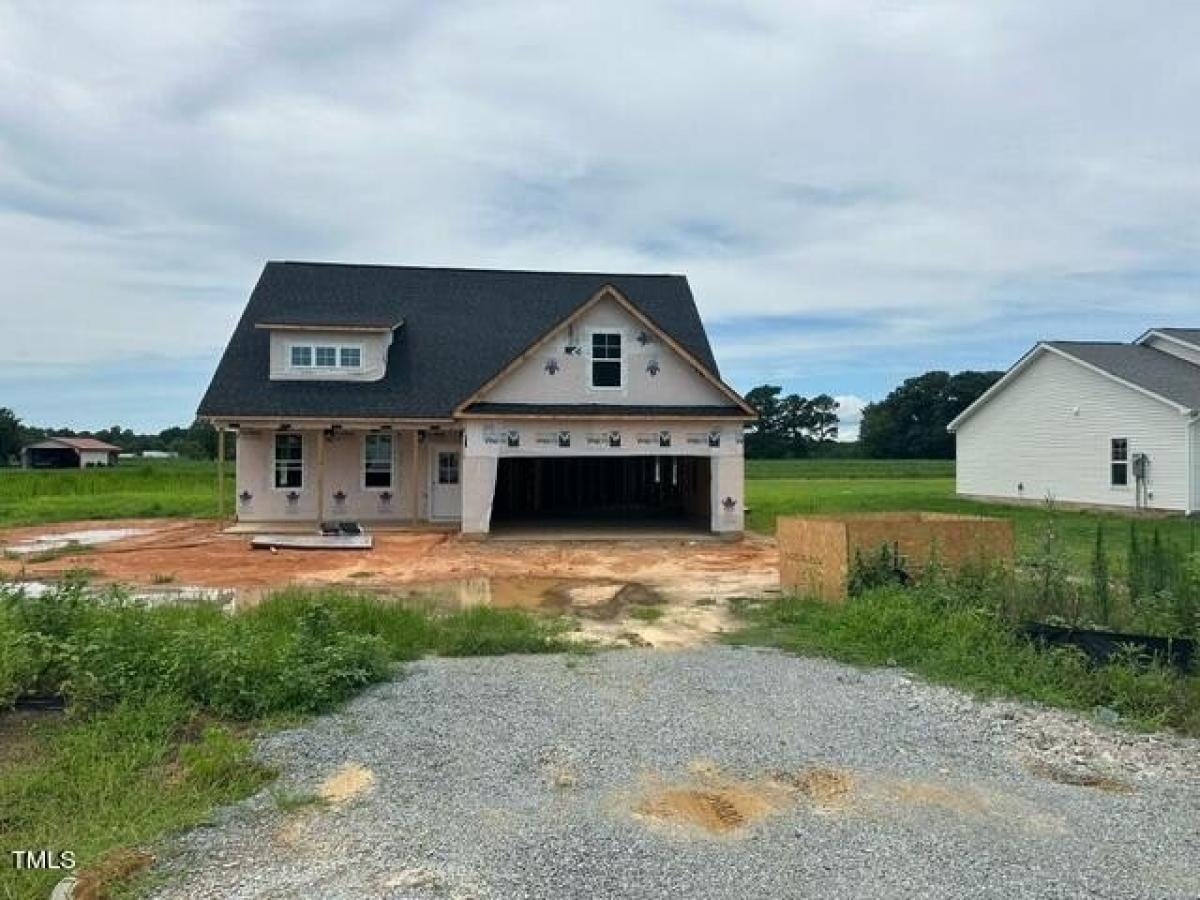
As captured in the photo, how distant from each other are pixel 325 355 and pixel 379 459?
2.98 meters

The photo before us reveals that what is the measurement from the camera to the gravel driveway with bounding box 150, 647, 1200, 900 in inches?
158

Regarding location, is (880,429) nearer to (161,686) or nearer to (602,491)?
(602,491)

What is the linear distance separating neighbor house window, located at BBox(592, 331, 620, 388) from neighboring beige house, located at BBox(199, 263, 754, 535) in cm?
3

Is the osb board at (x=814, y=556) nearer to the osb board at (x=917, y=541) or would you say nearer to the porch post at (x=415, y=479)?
the osb board at (x=917, y=541)

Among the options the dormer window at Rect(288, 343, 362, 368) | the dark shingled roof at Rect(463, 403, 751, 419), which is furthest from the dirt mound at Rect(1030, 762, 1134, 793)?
the dormer window at Rect(288, 343, 362, 368)

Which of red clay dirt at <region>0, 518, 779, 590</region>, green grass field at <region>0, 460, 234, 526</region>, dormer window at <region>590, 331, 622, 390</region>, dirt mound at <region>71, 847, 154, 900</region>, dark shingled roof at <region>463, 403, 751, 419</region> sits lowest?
dirt mound at <region>71, 847, 154, 900</region>

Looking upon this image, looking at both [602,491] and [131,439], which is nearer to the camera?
[602,491]

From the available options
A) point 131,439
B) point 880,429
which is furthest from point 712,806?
point 131,439

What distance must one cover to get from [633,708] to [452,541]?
43.4 feet

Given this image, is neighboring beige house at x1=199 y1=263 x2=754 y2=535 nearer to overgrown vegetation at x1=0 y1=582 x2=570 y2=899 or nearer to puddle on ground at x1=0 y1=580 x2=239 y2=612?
puddle on ground at x1=0 y1=580 x2=239 y2=612

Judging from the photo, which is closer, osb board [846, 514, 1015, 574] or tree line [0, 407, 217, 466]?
osb board [846, 514, 1015, 574]

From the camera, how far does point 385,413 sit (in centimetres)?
2158

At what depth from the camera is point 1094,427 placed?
26.6 metres

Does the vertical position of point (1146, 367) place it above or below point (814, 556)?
above
